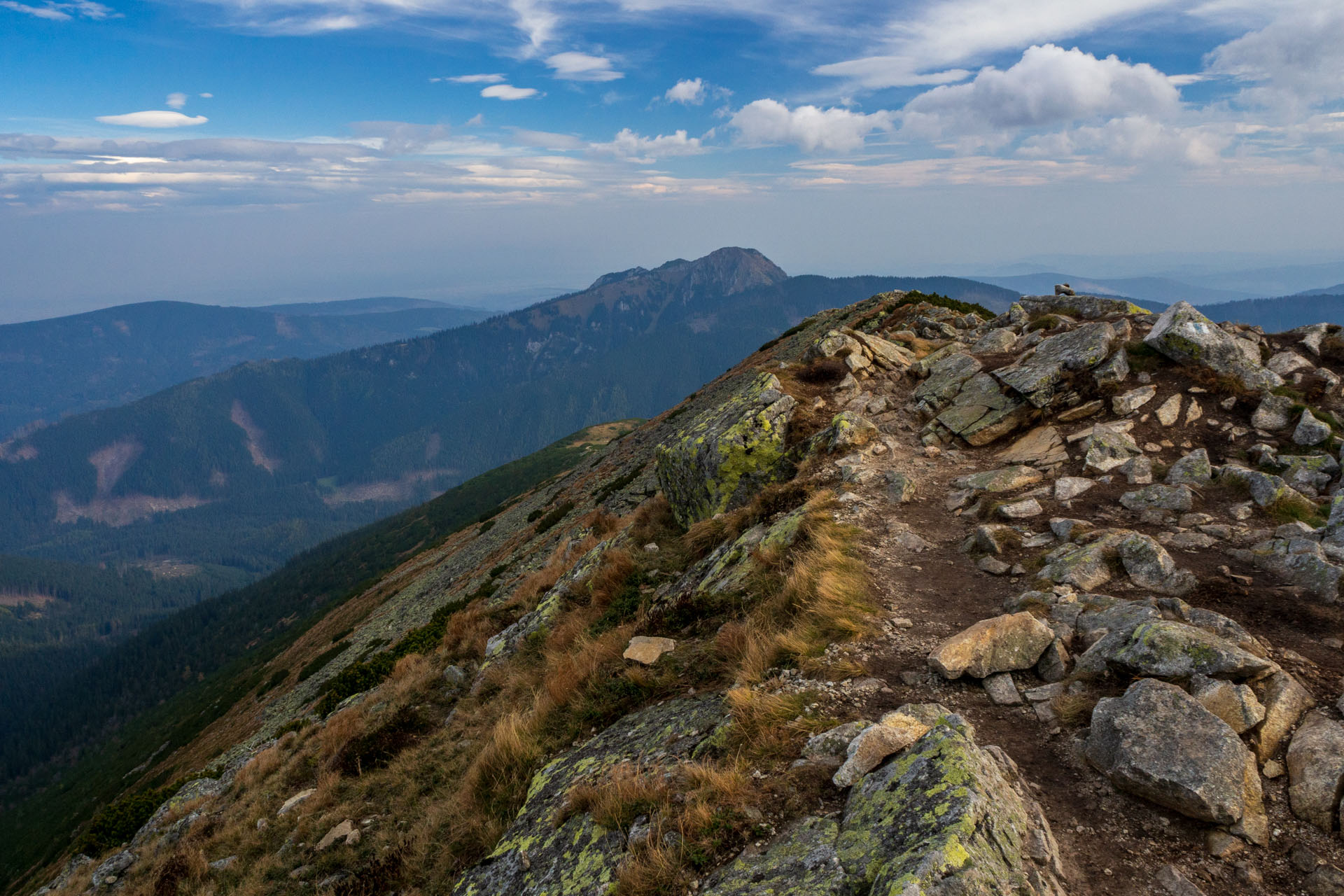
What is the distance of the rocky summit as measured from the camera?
5.40 meters

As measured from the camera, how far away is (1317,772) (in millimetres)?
5406

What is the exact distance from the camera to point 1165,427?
15172 mm

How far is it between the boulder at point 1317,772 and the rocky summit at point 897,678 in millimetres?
28

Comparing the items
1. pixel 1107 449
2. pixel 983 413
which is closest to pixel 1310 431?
pixel 1107 449

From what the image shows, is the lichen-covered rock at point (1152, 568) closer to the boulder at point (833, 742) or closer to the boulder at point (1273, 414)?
the boulder at point (833, 742)

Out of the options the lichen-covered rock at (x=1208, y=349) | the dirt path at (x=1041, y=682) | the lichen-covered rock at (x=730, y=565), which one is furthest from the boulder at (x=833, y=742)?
the lichen-covered rock at (x=1208, y=349)

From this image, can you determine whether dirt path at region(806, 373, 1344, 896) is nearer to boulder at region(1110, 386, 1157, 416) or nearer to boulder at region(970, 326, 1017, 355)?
boulder at region(1110, 386, 1157, 416)

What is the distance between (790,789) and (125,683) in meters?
274

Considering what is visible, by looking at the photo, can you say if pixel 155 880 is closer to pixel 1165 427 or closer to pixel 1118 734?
pixel 1118 734

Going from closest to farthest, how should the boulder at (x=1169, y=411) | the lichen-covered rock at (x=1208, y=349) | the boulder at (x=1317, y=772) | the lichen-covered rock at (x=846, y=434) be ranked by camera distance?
the boulder at (x=1317, y=772), the boulder at (x=1169, y=411), the lichen-covered rock at (x=1208, y=349), the lichen-covered rock at (x=846, y=434)

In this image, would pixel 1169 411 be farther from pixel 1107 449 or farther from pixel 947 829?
pixel 947 829

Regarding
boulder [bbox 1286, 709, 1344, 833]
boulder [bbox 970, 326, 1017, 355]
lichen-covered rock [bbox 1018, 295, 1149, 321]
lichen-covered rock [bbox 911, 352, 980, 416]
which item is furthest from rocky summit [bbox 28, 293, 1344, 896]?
boulder [bbox 970, 326, 1017, 355]

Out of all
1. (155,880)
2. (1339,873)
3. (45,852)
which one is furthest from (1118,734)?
(45,852)

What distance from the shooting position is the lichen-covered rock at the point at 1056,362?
1786 cm
